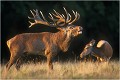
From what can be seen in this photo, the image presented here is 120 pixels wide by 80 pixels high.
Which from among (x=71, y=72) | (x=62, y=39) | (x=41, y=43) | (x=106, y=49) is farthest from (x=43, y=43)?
(x=106, y=49)

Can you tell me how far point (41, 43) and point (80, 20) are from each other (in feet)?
31.7

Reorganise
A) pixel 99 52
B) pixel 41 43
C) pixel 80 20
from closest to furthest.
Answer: pixel 41 43 < pixel 99 52 < pixel 80 20

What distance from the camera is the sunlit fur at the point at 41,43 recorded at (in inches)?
450

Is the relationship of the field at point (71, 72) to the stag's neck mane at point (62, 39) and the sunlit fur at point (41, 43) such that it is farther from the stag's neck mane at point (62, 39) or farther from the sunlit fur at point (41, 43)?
the stag's neck mane at point (62, 39)

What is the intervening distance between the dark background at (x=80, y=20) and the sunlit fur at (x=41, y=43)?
7656 mm

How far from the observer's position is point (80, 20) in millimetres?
21000

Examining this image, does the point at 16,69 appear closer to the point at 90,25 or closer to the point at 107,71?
the point at 107,71

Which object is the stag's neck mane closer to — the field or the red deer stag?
the red deer stag

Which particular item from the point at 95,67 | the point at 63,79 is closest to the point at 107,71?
the point at 95,67

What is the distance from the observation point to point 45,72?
38.0 ft

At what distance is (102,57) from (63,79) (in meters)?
3.62

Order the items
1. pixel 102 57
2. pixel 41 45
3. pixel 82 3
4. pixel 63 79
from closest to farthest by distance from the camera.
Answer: pixel 63 79 < pixel 41 45 < pixel 102 57 < pixel 82 3

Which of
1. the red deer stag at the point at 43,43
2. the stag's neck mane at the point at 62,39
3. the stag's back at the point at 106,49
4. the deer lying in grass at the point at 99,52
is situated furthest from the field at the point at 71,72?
the stag's back at the point at 106,49

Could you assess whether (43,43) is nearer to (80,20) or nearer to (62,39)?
(62,39)
